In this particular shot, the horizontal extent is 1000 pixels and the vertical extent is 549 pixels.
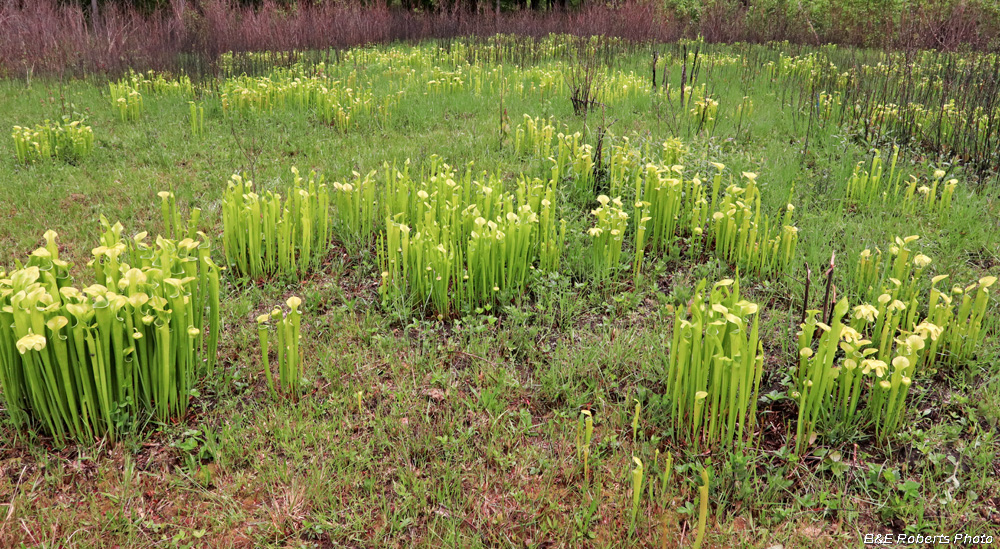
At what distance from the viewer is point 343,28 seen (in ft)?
43.0

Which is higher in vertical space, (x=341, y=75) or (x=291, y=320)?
(x=341, y=75)

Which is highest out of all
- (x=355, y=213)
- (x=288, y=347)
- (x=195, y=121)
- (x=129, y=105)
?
(x=129, y=105)

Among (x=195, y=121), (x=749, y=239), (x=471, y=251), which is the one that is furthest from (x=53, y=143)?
(x=749, y=239)

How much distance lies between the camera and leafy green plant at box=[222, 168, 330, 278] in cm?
326

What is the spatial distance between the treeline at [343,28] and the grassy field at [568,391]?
19.9 ft

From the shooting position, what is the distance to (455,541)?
1.90 metres

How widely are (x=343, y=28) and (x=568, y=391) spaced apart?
12.7m

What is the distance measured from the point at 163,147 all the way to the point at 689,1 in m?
20.9

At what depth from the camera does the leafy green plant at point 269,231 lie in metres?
3.26

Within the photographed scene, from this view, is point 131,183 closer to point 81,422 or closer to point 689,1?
point 81,422

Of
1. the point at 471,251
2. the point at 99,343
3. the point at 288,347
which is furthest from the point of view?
the point at 471,251

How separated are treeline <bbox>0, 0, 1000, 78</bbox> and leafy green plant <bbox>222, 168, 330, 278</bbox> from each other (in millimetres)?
6859

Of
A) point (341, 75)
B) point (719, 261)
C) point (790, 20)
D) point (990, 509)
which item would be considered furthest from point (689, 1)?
point (990, 509)

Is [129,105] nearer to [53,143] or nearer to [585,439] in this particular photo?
[53,143]
